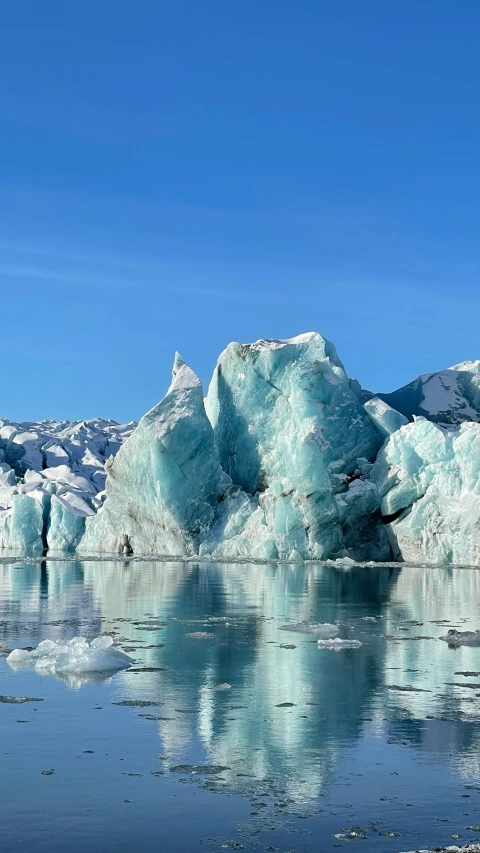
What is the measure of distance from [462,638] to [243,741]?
687cm

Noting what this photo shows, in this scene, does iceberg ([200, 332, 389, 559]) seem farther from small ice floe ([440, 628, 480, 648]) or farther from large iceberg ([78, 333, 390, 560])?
small ice floe ([440, 628, 480, 648])

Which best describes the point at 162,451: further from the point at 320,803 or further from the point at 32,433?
the point at 32,433

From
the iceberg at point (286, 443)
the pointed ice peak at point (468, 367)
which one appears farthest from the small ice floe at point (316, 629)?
the pointed ice peak at point (468, 367)

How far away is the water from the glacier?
68.2 ft

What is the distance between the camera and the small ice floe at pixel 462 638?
1404cm

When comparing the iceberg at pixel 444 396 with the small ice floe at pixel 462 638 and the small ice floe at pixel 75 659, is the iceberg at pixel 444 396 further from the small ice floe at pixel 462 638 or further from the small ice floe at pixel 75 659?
the small ice floe at pixel 75 659

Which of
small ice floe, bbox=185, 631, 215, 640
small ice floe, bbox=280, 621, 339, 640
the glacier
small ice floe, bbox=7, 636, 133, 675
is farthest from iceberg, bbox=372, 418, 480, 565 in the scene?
small ice floe, bbox=7, 636, 133, 675

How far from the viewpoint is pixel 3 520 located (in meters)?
51.4

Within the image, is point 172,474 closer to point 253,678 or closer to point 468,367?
point 468,367

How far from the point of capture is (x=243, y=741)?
8.18m

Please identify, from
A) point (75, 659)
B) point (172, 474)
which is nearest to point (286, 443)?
point (172, 474)

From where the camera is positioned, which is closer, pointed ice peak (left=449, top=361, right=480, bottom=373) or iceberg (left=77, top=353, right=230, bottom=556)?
iceberg (left=77, top=353, right=230, bottom=556)

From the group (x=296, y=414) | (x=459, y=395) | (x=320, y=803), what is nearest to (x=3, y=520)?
(x=296, y=414)

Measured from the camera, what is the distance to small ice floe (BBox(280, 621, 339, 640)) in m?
15.1
